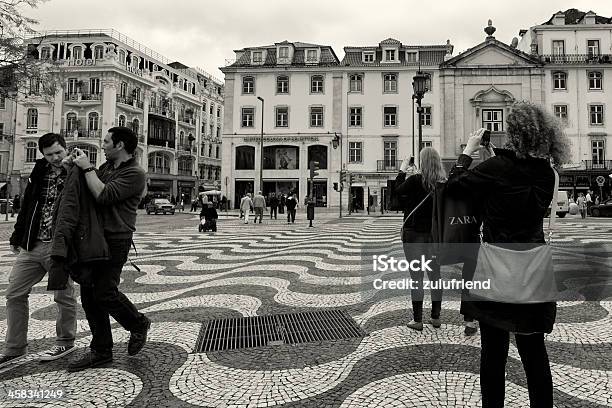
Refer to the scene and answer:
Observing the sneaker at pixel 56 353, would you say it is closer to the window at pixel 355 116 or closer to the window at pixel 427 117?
the window at pixel 355 116

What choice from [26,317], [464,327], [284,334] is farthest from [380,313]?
[26,317]

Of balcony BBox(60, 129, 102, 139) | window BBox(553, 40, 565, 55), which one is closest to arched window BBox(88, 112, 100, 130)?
balcony BBox(60, 129, 102, 139)

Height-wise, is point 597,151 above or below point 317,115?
below

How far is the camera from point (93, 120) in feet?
145

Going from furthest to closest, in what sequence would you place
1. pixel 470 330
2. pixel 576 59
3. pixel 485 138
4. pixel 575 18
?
pixel 575 18
pixel 576 59
pixel 470 330
pixel 485 138

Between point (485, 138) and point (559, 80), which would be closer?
point (485, 138)

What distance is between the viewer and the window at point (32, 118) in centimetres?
4466

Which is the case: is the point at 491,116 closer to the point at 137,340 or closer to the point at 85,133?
the point at 137,340

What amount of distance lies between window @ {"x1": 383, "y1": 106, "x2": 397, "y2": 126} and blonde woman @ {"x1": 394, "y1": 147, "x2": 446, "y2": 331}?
1360 inches

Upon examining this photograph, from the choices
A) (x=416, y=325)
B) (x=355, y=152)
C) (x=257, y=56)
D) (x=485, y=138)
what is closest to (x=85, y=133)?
(x=257, y=56)

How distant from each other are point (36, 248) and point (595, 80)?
43.5 m

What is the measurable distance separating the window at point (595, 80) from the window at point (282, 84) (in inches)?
1018

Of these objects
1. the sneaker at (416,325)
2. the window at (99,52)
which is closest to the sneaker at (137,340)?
the sneaker at (416,325)

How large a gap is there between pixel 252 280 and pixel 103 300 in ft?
10.1
